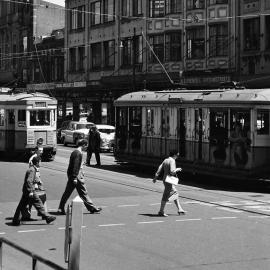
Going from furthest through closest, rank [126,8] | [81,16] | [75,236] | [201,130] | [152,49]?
[81,16], [126,8], [152,49], [201,130], [75,236]

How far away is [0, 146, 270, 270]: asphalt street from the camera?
10.8 meters

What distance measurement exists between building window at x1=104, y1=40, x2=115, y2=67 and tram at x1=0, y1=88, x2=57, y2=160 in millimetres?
21392

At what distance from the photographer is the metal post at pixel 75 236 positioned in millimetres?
7125

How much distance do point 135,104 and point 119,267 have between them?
1773 centimetres

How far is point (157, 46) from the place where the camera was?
46.8 meters

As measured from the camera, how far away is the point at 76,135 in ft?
136

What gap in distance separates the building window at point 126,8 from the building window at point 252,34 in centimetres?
1325

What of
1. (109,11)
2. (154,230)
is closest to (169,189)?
(154,230)

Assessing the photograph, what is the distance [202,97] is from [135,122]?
4.77m

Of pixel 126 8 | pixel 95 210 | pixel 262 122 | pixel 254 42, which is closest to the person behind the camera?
pixel 95 210

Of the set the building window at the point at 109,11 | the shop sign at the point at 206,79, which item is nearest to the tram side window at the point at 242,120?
the shop sign at the point at 206,79

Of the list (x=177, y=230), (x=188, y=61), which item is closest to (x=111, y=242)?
(x=177, y=230)

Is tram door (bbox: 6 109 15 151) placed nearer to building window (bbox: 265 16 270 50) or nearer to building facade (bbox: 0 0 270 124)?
building facade (bbox: 0 0 270 124)

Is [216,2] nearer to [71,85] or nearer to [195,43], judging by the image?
[195,43]
